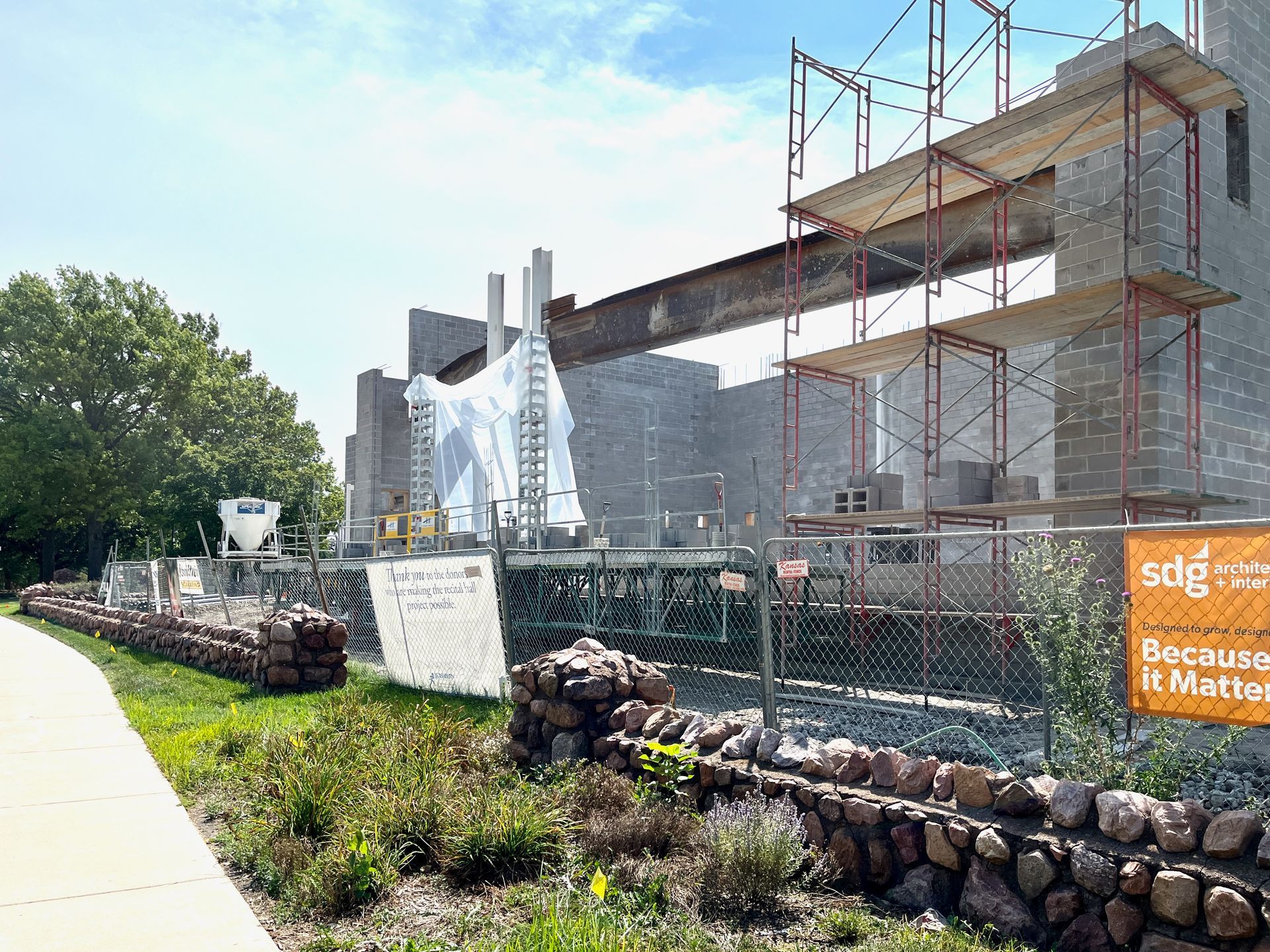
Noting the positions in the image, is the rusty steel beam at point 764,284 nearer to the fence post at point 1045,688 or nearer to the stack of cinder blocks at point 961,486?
the stack of cinder blocks at point 961,486

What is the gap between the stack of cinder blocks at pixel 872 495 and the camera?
477 inches

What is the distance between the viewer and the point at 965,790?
453 centimetres

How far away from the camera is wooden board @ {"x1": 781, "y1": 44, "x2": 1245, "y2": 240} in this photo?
9594 mm

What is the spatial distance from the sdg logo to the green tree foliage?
37115 millimetres

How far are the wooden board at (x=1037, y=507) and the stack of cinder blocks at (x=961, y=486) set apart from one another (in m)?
0.09

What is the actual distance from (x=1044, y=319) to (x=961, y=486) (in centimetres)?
202

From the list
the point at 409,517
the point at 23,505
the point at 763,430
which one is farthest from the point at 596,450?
the point at 23,505

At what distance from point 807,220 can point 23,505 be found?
40073 millimetres

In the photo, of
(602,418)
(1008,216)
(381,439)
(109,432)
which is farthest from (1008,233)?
(109,432)

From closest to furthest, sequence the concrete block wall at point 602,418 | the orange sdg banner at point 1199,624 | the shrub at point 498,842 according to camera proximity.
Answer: the orange sdg banner at point 1199,624, the shrub at point 498,842, the concrete block wall at point 602,418

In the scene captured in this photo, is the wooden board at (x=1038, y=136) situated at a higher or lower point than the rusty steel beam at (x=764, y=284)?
higher

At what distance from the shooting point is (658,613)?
12.4m

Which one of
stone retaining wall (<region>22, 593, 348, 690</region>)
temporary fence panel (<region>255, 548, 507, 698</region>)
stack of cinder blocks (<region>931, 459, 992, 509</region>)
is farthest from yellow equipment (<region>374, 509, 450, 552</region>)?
stack of cinder blocks (<region>931, 459, 992, 509</region>)

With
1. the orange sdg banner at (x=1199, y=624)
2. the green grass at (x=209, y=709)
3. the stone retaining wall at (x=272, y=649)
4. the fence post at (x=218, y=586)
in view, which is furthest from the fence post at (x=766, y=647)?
the fence post at (x=218, y=586)
